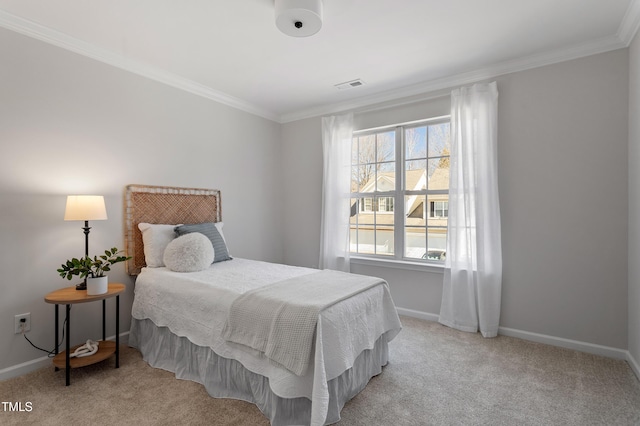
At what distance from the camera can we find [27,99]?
235 centimetres

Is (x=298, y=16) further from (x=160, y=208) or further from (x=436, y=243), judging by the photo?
(x=436, y=243)

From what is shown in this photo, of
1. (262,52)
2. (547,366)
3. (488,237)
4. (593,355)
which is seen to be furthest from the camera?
(488,237)

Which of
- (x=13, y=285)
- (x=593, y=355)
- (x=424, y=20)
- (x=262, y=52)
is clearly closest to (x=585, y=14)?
(x=424, y=20)

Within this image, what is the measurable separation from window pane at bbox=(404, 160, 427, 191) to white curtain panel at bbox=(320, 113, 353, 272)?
2.34 ft

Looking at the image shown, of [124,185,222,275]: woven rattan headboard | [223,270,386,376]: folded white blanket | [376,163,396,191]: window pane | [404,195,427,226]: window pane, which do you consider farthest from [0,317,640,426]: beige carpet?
[376,163,396,191]: window pane

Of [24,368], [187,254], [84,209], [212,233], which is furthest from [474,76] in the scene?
[24,368]

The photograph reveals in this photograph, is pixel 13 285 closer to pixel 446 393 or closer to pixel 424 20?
pixel 446 393

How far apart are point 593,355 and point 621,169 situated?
60.8 inches

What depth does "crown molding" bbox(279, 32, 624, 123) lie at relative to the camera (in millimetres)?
2588

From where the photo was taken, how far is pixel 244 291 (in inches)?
83.3

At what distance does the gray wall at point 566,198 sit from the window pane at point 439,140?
538mm

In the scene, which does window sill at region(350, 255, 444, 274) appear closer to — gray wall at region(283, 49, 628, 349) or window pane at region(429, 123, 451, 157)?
gray wall at region(283, 49, 628, 349)

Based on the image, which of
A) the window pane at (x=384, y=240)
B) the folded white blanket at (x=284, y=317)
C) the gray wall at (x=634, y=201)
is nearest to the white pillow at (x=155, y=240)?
the folded white blanket at (x=284, y=317)

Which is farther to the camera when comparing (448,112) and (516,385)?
(448,112)
